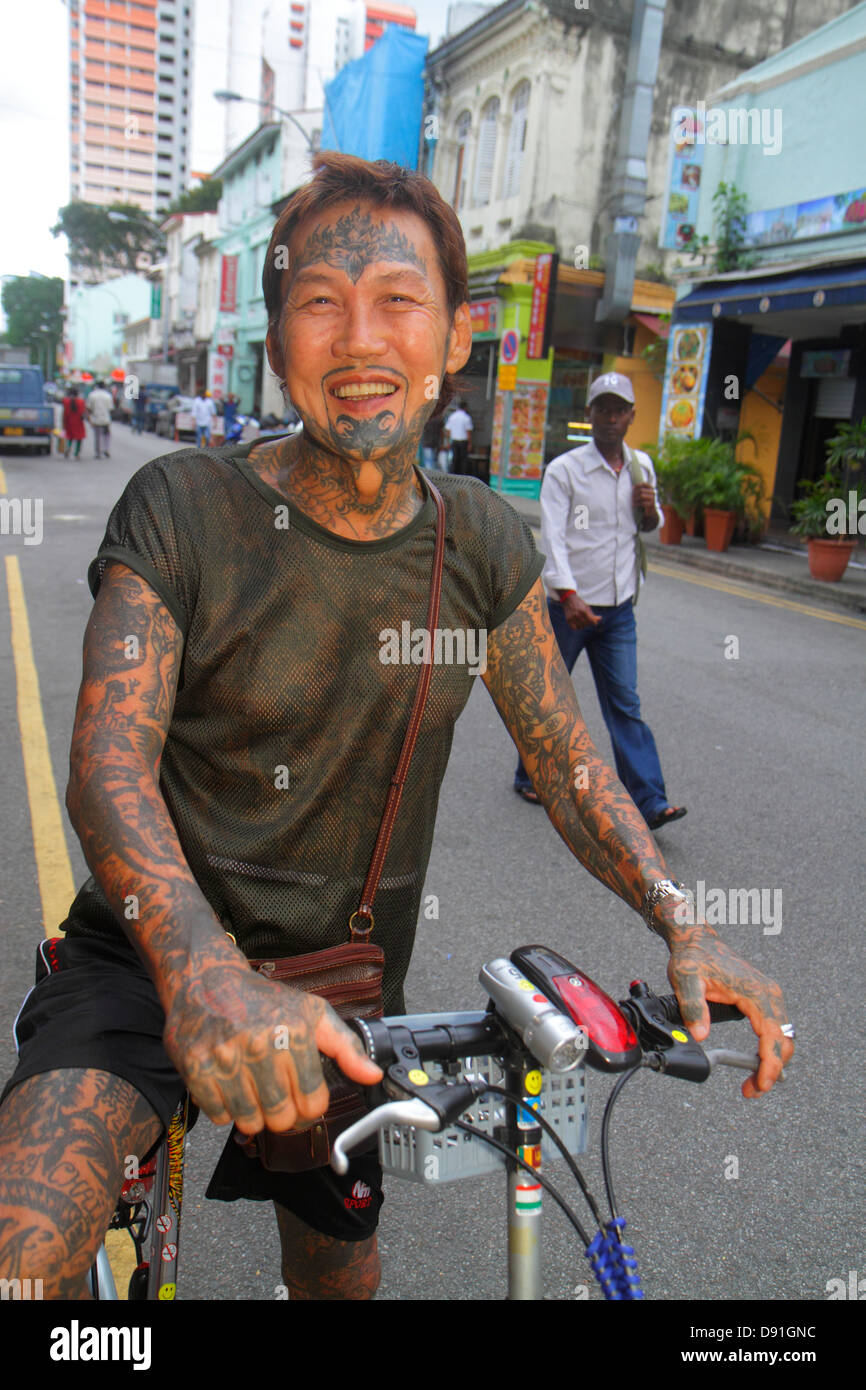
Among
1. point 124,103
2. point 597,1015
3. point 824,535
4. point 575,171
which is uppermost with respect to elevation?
point 124,103

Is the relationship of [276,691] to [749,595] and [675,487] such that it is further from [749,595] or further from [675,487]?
[675,487]

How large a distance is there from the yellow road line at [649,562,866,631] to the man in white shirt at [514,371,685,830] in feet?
21.0

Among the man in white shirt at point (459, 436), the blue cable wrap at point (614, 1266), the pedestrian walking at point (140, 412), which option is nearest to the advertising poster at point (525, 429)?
the man in white shirt at point (459, 436)

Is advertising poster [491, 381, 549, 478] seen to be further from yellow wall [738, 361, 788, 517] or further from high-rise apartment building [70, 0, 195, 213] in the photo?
high-rise apartment building [70, 0, 195, 213]

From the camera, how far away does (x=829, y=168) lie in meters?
15.3

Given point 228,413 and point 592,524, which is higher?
point 228,413

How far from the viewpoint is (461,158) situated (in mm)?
25156

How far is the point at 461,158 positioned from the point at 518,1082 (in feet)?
88.9

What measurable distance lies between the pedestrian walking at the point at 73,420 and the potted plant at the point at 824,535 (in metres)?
17.1

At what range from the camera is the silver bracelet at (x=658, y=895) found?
1.61 metres

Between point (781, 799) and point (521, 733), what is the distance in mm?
4235

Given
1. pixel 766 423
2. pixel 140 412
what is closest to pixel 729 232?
pixel 766 423

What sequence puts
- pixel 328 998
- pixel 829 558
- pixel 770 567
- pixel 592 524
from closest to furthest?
pixel 328 998 → pixel 592 524 → pixel 829 558 → pixel 770 567
